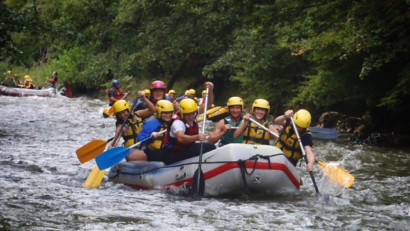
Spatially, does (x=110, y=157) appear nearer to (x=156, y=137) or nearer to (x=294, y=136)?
(x=156, y=137)

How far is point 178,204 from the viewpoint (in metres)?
8.05

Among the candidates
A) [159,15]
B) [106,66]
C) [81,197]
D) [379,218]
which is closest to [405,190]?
[379,218]

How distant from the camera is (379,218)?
7.73 meters

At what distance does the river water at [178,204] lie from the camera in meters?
7.03

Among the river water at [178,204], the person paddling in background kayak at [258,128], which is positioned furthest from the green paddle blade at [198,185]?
the person paddling in background kayak at [258,128]

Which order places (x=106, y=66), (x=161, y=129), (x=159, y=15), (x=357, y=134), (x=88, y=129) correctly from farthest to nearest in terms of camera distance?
(x=106, y=66) < (x=159, y=15) < (x=88, y=129) < (x=357, y=134) < (x=161, y=129)

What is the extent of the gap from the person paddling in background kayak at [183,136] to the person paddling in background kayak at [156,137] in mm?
503

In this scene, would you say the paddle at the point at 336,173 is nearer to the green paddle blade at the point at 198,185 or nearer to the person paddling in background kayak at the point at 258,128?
the person paddling in background kayak at the point at 258,128

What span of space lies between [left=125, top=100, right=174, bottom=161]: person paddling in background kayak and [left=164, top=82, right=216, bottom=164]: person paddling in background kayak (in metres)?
0.50

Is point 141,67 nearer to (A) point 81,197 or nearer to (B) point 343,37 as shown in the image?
(B) point 343,37

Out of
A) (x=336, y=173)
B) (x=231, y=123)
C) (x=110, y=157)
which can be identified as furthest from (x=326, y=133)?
(x=110, y=157)

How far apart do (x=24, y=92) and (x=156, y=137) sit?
23.9m

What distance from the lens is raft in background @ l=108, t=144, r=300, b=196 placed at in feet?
27.0

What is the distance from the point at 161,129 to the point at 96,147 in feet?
4.64
